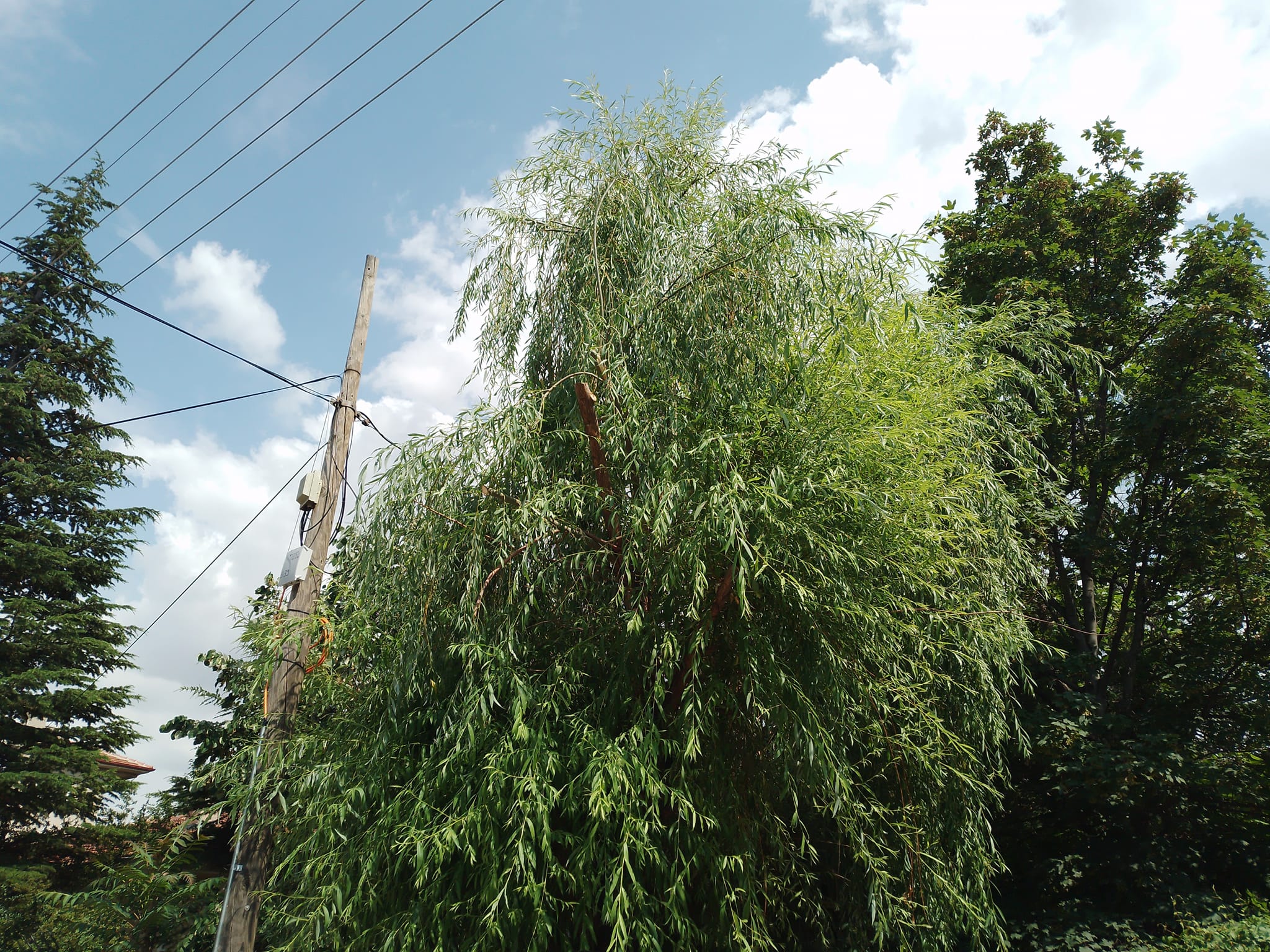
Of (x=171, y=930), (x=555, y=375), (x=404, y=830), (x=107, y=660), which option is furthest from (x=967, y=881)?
(x=107, y=660)

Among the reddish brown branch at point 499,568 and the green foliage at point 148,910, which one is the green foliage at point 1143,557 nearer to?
the reddish brown branch at point 499,568

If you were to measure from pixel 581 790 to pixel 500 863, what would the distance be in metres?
0.50

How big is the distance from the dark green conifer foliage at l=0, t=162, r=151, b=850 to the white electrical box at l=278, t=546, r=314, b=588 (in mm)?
9246

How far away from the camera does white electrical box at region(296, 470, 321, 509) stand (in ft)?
15.9

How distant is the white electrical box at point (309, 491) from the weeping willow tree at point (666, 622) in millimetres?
458

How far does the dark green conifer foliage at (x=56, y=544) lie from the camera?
11.1 meters

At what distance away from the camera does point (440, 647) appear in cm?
452

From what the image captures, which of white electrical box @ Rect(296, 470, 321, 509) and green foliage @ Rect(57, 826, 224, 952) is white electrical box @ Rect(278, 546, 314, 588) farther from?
green foliage @ Rect(57, 826, 224, 952)

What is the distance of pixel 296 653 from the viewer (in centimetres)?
434

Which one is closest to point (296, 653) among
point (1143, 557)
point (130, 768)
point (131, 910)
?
point (131, 910)

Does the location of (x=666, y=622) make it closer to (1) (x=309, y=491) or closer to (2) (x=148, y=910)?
(1) (x=309, y=491)

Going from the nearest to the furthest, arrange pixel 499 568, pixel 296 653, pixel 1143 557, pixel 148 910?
1. pixel 296 653
2. pixel 499 568
3. pixel 148 910
4. pixel 1143 557

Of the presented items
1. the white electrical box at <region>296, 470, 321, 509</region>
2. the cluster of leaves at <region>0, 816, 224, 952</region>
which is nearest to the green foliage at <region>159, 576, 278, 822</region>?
the cluster of leaves at <region>0, 816, 224, 952</region>

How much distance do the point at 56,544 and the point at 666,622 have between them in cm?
1204
